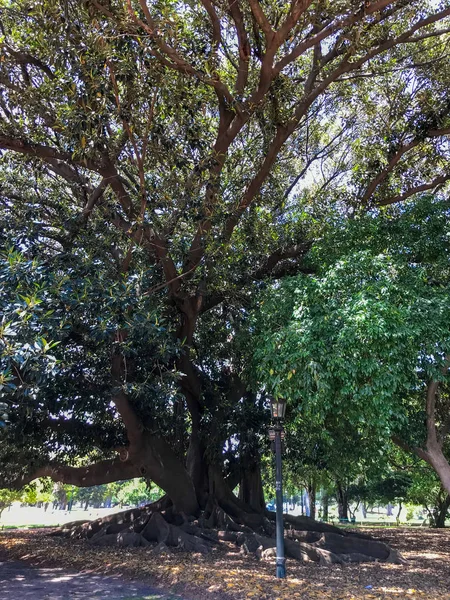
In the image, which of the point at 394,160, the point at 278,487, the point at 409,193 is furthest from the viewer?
the point at 409,193

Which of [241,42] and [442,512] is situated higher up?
[241,42]

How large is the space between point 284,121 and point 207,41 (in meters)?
2.44

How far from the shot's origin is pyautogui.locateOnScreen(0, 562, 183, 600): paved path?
6.78 meters

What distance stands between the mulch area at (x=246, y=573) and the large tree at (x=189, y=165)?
2164 mm

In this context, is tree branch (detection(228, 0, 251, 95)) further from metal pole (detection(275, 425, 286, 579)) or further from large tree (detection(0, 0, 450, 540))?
metal pole (detection(275, 425, 286, 579))

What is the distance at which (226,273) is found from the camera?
1060 cm

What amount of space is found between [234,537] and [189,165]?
27.2 feet

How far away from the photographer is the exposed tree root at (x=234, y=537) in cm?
995

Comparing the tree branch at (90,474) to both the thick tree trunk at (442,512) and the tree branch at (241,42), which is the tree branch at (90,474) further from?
the thick tree trunk at (442,512)

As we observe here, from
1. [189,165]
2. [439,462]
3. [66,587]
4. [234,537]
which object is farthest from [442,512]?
[189,165]

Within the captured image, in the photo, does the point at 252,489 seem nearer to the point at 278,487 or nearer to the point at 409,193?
the point at 278,487

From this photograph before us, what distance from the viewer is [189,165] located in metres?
8.28

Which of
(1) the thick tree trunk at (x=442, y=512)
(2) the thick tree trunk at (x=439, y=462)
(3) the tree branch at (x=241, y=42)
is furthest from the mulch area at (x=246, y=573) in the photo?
(1) the thick tree trunk at (x=442, y=512)

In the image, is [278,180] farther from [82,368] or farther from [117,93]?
[82,368]
